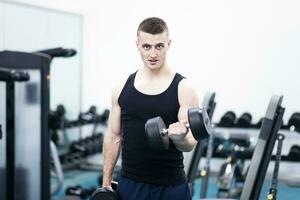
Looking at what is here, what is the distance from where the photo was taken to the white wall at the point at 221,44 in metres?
5.40

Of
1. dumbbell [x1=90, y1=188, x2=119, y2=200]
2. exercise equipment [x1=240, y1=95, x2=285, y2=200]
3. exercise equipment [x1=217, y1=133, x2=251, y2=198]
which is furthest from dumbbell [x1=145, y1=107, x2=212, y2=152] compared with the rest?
exercise equipment [x1=217, y1=133, x2=251, y2=198]

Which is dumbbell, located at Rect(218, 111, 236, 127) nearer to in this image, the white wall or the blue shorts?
the white wall

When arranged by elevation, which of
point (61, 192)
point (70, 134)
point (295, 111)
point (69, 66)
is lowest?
point (61, 192)

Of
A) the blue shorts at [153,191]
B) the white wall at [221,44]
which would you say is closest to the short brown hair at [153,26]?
the blue shorts at [153,191]

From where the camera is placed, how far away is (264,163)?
3010 mm

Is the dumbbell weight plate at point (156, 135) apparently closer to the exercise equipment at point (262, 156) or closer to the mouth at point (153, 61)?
the mouth at point (153, 61)

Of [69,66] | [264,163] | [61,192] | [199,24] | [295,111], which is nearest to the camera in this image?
[264,163]

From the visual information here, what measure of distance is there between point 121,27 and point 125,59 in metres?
0.41

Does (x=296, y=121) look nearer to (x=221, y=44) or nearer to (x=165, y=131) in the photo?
(x=221, y=44)

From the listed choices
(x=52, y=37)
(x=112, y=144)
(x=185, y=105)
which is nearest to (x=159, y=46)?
(x=185, y=105)

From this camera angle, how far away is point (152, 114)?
210cm

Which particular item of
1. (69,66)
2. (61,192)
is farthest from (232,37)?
(61,192)

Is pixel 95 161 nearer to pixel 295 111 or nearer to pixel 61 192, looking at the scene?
pixel 61 192

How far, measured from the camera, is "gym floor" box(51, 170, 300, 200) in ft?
15.8
